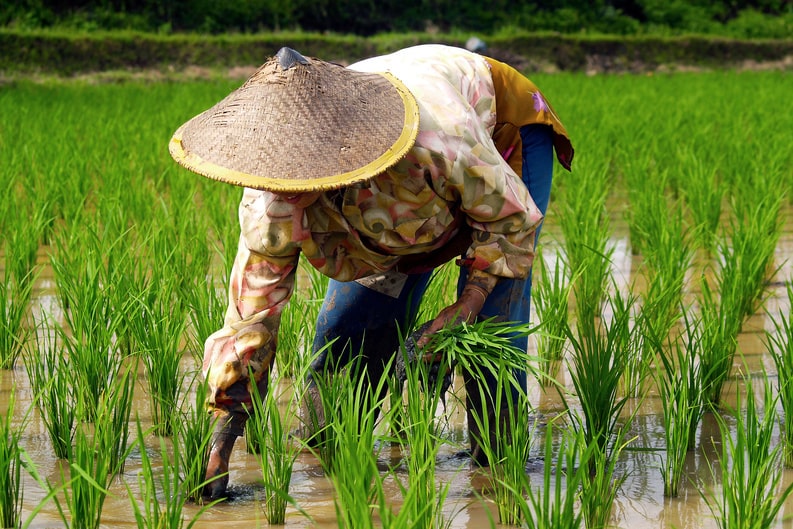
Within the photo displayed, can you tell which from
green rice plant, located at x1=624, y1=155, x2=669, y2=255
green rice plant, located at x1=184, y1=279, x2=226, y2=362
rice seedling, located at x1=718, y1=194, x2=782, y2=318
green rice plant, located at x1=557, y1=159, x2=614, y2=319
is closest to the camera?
green rice plant, located at x1=184, y1=279, x2=226, y2=362

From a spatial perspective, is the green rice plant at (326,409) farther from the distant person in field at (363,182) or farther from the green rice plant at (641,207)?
the green rice plant at (641,207)

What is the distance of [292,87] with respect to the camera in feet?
5.81

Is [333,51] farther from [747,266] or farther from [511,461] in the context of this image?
[511,461]

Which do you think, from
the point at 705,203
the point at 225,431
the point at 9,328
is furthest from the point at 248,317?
the point at 705,203

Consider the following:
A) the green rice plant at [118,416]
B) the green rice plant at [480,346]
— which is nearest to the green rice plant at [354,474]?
the green rice plant at [480,346]

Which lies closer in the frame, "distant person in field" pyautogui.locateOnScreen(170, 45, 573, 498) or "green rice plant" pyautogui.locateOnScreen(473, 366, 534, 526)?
"distant person in field" pyautogui.locateOnScreen(170, 45, 573, 498)

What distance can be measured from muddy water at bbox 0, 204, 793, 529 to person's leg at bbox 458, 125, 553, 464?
57mm

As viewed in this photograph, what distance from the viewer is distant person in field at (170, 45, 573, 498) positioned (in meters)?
1.72

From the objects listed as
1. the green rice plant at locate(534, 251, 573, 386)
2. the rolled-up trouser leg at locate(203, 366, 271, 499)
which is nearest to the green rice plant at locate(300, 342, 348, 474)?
the rolled-up trouser leg at locate(203, 366, 271, 499)

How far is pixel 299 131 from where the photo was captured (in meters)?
1.72

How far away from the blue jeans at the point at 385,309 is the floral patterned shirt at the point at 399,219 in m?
0.21

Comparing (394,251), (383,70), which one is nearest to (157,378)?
(394,251)

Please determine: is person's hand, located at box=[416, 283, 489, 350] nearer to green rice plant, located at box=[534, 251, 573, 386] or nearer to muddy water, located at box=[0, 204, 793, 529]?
muddy water, located at box=[0, 204, 793, 529]

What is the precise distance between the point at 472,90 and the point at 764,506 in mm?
919
